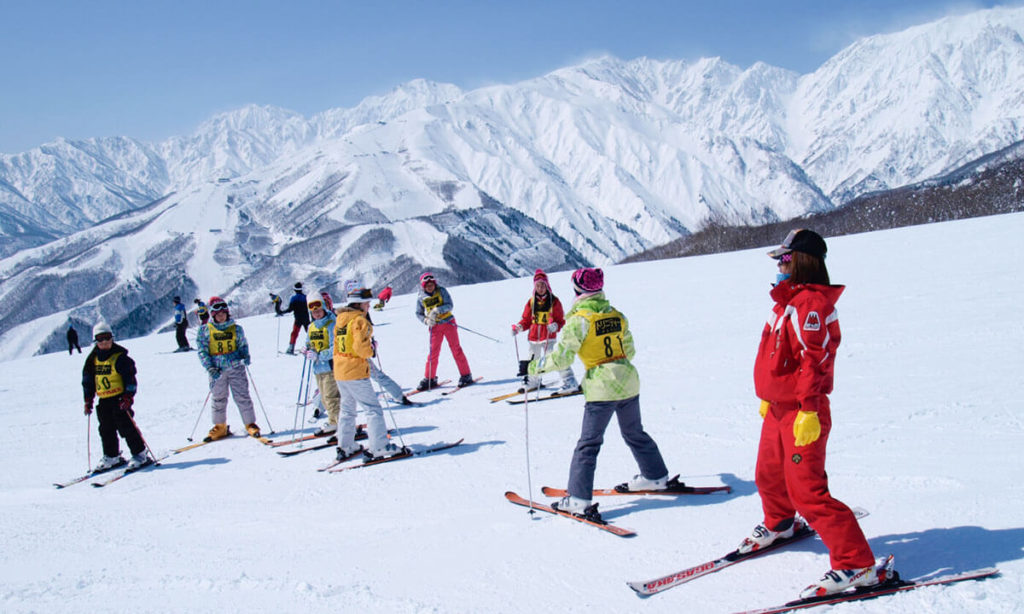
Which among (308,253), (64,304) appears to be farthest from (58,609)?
(64,304)

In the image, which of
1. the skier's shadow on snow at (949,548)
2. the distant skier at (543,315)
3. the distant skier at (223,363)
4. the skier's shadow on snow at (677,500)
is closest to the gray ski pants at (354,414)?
the distant skier at (223,363)

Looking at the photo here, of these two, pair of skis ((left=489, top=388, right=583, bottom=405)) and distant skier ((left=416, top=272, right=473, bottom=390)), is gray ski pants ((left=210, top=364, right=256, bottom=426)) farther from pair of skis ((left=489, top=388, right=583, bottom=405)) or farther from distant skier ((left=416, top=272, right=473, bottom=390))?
pair of skis ((left=489, top=388, right=583, bottom=405))

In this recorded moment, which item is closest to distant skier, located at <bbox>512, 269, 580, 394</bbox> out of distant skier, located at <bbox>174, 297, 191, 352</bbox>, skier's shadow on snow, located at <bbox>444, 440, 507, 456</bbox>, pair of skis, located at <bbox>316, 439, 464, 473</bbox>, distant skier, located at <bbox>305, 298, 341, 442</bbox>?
skier's shadow on snow, located at <bbox>444, 440, 507, 456</bbox>

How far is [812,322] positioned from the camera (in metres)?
3.13

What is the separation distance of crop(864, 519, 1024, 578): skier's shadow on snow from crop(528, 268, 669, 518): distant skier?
59.1 inches

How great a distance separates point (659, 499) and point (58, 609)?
4149 millimetres

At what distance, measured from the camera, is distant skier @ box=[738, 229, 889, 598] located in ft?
10.2

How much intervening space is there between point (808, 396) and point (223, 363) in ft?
25.1

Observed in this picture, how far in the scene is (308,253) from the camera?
153m

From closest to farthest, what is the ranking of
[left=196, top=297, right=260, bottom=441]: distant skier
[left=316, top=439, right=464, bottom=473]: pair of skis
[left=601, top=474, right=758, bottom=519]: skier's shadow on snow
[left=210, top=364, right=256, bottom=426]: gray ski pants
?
[left=601, top=474, right=758, bottom=519]: skier's shadow on snow → [left=316, top=439, right=464, bottom=473]: pair of skis → [left=196, top=297, right=260, bottom=441]: distant skier → [left=210, top=364, right=256, bottom=426]: gray ski pants

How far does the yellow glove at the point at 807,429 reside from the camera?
10.1ft

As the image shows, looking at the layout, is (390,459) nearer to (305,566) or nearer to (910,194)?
(305,566)

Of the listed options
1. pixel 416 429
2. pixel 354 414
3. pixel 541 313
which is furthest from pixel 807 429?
pixel 541 313

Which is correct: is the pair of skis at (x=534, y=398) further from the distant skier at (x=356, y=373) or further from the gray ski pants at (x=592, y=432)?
the gray ski pants at (x=592, y=432)
